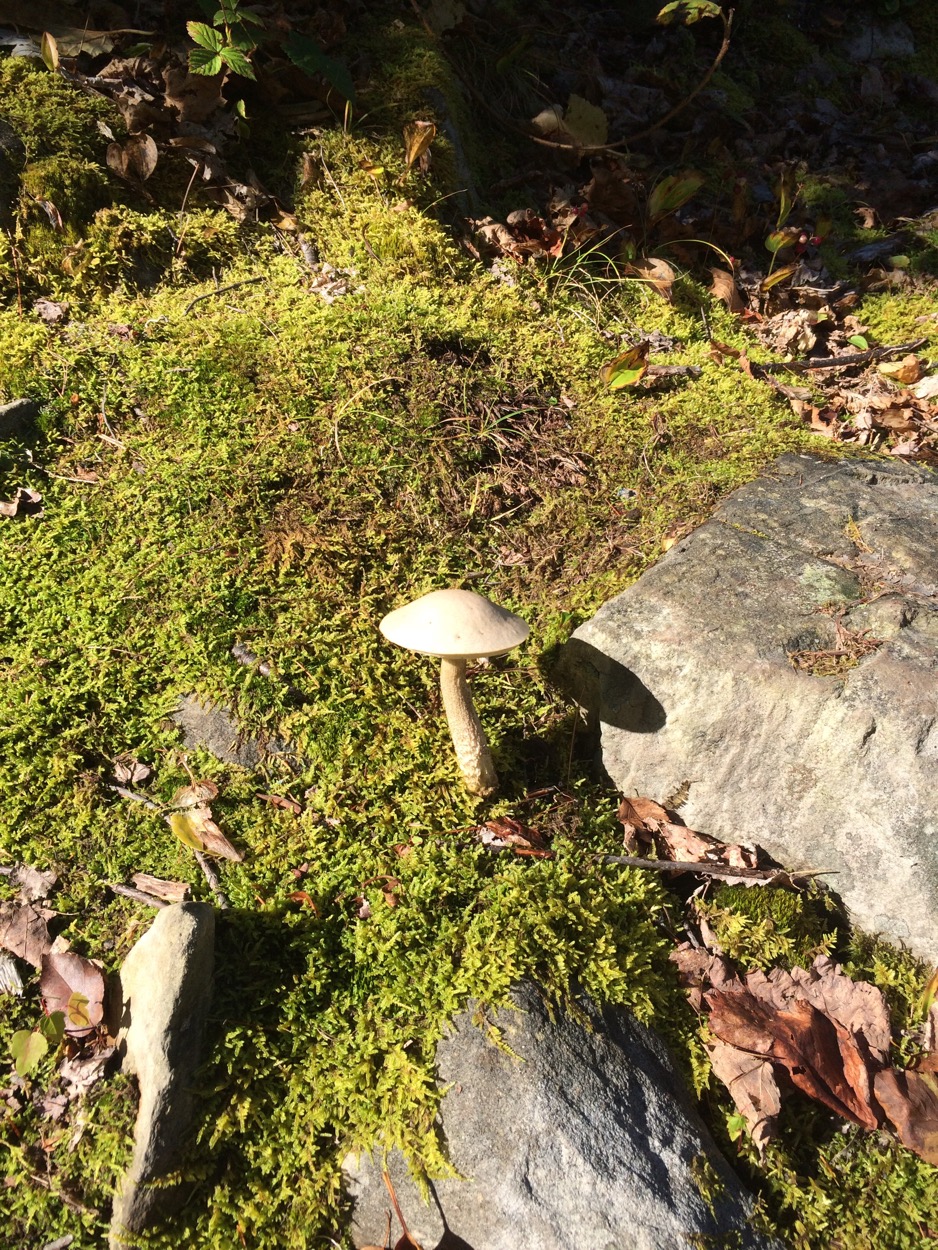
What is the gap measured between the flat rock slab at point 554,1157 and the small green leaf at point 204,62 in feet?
16.2

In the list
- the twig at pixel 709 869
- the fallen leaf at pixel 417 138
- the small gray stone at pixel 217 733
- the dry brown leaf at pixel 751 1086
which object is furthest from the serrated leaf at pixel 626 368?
the dry brown leaf at pixel 751 1086

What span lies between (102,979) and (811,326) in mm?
5892

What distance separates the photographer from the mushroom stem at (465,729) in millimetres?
2949

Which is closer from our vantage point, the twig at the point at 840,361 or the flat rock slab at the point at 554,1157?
the flat rock slab at the point at 554,1157

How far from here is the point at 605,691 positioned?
3.38 m

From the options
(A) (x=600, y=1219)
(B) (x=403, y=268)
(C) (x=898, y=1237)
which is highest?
(B) (x=403, y=268)

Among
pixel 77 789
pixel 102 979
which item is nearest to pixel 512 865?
pixel 102 979

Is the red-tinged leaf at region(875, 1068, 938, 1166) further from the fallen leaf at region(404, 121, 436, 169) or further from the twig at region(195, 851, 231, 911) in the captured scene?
the fallen leaf at region(404, 121, 436, 169)

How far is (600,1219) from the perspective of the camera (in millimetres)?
2244

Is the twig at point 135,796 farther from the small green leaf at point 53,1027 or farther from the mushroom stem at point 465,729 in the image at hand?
the mushroom stem at point 465,729

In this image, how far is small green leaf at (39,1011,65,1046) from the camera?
2.36 metres

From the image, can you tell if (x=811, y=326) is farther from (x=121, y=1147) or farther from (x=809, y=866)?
(x=121, y=1147)

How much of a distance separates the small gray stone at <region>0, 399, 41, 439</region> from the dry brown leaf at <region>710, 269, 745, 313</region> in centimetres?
455

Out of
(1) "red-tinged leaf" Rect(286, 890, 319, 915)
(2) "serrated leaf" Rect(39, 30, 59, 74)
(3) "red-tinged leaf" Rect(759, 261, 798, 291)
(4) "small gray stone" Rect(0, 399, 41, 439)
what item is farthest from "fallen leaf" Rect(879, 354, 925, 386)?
(2) "serrated leaf" Rect(39, 30, 59, 74)
